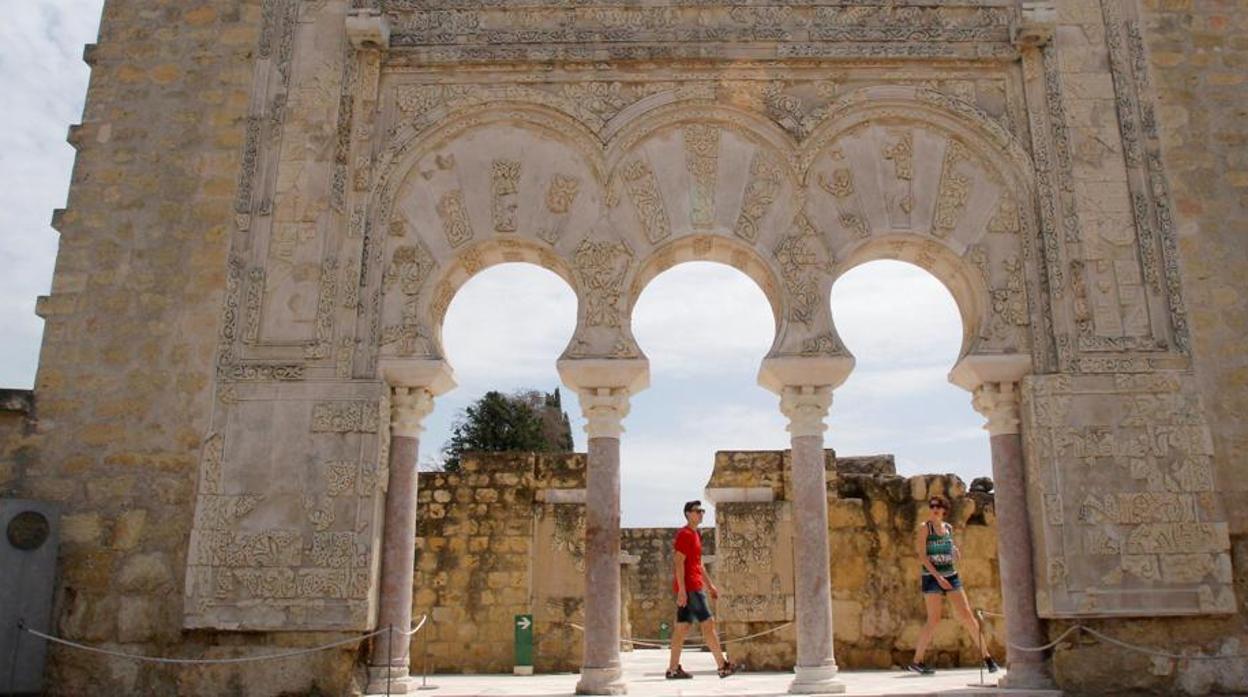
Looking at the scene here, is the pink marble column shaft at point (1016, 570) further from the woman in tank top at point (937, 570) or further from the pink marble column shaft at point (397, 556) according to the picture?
the pink marble column shaft at point (397, 556)

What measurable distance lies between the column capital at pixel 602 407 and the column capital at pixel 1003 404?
292 cm

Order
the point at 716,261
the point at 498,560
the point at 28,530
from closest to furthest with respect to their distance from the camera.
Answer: the point at 28,530 < the point at 716,261 < the point at 498,560

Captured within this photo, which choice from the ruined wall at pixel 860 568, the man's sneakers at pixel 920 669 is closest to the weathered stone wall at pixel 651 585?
the ruined wall at pixel 860 568

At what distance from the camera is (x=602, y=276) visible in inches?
317

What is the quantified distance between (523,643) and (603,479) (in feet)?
12.4

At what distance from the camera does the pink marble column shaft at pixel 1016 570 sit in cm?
736

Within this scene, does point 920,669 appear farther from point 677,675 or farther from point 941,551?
point 677,675

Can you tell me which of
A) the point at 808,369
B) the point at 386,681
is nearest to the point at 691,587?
the point at 808,369

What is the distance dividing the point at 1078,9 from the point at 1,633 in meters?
10.2

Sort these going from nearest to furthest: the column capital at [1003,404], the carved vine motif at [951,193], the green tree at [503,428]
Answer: the column capital at [1003,404]
the carved vine motif at [951,193]
the green tree at [503,428]

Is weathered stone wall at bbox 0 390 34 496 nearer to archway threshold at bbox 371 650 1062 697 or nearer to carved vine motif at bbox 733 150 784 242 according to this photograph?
archway threshold at bbox 371 650 1062 697

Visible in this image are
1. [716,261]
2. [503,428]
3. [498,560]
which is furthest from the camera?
[503,428]

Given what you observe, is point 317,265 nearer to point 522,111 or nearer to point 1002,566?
point 522,111

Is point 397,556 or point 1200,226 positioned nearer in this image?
point 397,556
